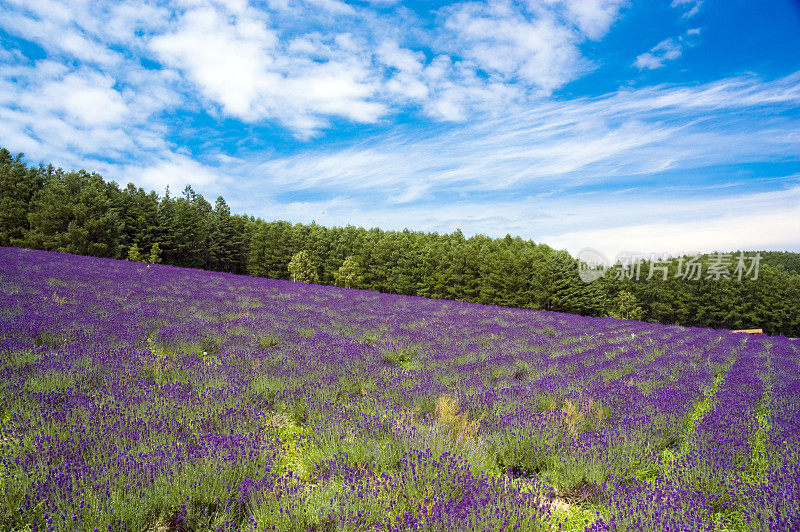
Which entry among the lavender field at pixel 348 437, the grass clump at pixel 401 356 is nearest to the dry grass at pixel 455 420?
the lavender field at pixel 348 437

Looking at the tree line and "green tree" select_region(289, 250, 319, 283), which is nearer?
the tree line

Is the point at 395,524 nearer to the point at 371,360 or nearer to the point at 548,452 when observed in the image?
the point at 548,452

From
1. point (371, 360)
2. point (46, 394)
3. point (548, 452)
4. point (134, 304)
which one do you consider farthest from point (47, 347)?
point (548, 452)

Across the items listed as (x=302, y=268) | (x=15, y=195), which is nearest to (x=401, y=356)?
(x=302, y=268)

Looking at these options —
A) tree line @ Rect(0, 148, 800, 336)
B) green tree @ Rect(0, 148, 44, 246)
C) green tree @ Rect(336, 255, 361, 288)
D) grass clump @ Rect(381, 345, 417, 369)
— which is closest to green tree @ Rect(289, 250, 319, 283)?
tree line @ Rect(0, 148, 800, 336)

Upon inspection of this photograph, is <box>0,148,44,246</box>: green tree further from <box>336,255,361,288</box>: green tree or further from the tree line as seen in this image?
<box>336,255,361,288</box>: green tree

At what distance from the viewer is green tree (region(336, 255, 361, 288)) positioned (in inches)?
1705

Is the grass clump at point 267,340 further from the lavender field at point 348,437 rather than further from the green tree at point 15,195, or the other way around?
the green tree at point 15,195

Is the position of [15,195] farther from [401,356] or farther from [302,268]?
[401,356]

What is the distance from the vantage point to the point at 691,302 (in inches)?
1748

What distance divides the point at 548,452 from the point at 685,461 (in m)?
0.98

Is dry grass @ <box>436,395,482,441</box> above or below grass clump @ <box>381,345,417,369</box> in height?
above

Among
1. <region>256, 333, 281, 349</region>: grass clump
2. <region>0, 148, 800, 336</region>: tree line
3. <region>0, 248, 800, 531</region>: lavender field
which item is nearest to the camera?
<region>0, 248, 800, 531</region>: lavender field

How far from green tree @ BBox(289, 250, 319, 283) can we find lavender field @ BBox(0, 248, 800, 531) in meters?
38.2
